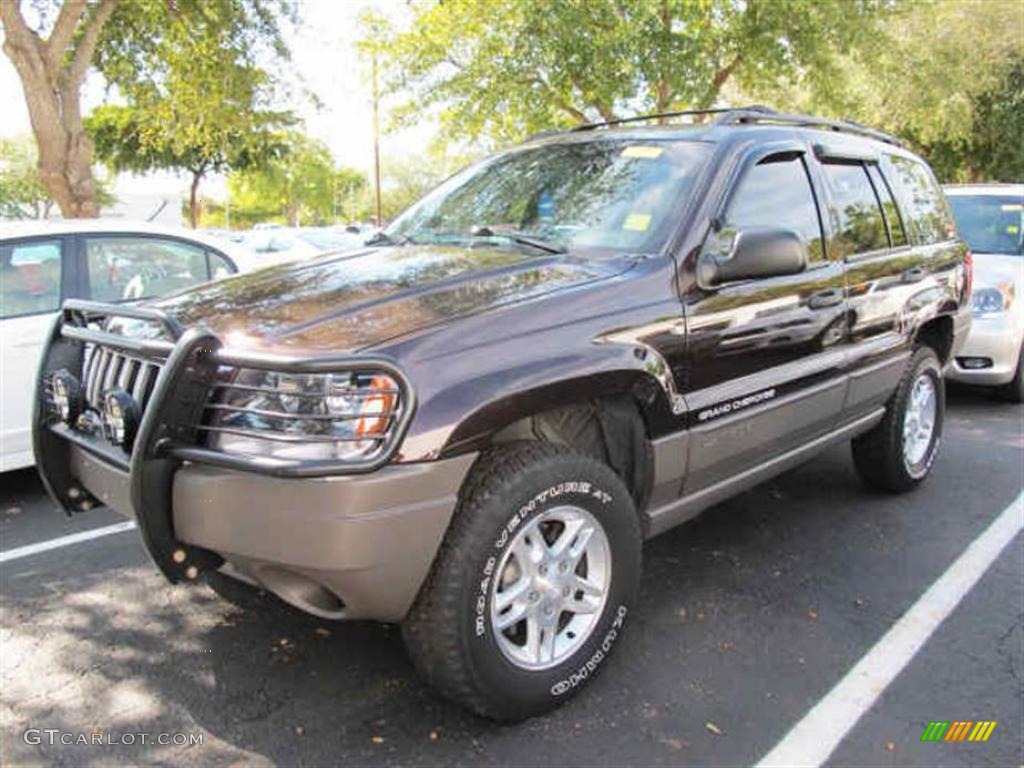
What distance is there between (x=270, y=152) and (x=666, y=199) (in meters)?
32.8

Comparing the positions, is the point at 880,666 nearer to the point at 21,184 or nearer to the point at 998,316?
the point at 998,316

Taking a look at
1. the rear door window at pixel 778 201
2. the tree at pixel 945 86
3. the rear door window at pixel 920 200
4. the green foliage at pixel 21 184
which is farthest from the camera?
the green foliage at pixel 21 184

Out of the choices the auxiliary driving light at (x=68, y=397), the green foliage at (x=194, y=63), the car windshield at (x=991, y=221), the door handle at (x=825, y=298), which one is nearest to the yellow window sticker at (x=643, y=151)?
the door handle at (x=825, y=298)

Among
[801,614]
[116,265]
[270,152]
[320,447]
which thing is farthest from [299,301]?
[270,152]

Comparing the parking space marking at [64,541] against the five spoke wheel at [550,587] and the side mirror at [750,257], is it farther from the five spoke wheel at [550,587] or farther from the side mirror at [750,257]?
the side mirror at [750,257]

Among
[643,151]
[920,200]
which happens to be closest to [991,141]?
[920,200]

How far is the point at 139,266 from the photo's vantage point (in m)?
5.66

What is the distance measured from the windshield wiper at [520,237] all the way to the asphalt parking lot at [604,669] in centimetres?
150

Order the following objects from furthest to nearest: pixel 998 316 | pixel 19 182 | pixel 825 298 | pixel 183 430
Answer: pixel 19 182 < pixel 998 316 < pixel 825 298 < pixel 183 430

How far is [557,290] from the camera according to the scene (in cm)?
294

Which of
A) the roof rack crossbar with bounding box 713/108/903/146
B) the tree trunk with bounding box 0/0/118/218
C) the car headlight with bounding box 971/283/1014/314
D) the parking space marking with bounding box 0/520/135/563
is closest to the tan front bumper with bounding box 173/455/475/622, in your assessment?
the parking space marking with bounding box 0/520/135/563

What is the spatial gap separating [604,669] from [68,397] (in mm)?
2078

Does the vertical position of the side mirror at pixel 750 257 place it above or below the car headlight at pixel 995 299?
above

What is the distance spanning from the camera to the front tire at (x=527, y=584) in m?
2.62
